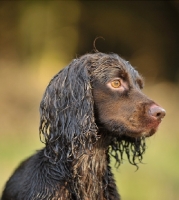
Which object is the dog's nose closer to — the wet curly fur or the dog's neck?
the wet curly fur

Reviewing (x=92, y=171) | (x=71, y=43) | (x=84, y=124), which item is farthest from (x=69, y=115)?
(x=71, y=43)

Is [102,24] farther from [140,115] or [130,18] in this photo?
[140,115]

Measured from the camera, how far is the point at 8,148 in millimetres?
8078

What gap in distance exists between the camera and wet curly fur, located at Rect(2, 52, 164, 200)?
392cm

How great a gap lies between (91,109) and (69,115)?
0.18 m

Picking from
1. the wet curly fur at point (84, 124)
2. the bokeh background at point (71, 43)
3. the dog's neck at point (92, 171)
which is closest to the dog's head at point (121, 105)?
the wet curly fur at point (84, 124)

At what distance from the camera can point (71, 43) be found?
1210 centimetres

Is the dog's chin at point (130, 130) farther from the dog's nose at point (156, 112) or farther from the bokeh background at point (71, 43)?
the bokeh background at point (71, 43)

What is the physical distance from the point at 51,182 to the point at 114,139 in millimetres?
653

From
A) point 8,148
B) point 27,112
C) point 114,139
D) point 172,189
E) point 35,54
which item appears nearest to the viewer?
point 114,139

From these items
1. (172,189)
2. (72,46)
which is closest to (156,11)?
(72,46)

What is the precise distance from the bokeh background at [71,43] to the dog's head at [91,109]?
544 centimetres

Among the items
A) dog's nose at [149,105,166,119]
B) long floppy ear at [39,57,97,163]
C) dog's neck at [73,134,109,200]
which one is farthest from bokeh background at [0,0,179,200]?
dog's nose at [149,105,166,119]

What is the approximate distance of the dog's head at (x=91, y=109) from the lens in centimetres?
390
